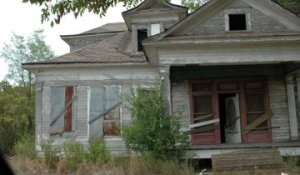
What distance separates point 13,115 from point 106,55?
1241cm

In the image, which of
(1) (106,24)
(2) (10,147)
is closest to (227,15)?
(1) (106,24)

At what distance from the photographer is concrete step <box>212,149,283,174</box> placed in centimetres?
1189

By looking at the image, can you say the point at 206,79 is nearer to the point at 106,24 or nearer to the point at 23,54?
the point at 106,24

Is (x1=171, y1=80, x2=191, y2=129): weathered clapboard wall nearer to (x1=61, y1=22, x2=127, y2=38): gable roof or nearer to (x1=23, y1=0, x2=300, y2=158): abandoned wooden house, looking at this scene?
(x1=23, y1=0, x2=300, y2=158): abandoned wooden house

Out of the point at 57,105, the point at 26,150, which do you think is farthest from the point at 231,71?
the point at 26,150

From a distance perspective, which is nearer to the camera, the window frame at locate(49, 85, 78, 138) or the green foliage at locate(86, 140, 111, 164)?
the green foliage at locate(86, 140, 111, 164)

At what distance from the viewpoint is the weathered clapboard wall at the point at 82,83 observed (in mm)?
17578

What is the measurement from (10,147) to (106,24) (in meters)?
9.67

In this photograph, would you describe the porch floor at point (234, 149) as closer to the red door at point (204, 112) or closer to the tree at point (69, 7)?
the red door at point (204, 112)

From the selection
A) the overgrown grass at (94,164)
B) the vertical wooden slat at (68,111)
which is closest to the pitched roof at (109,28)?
the vertical wooden slat at (68,111)

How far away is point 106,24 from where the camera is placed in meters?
26.5

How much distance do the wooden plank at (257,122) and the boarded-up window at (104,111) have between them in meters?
5.36

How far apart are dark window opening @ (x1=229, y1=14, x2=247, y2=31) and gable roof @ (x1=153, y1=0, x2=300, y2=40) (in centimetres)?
54

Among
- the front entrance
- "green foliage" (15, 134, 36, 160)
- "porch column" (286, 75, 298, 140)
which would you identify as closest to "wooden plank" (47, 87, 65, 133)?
"green foliage" (15, 134, 36, 160)
